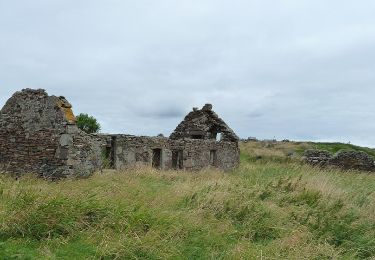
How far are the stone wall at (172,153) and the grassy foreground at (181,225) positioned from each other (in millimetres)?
6536

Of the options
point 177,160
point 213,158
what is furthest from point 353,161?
point 177,160

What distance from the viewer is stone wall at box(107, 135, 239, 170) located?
17094 mm

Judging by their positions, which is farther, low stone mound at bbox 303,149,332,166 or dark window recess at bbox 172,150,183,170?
low stone mound at bbox 303,149,332,166

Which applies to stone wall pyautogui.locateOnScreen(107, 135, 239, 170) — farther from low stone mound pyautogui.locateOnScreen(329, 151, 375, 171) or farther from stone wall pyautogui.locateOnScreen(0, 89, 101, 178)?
low stone mound pyautogui.locateOnScreen(329, 151, 375, 171)

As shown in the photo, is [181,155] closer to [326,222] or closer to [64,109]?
[64,109]

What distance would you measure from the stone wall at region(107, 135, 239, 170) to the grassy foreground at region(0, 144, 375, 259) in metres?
6.54

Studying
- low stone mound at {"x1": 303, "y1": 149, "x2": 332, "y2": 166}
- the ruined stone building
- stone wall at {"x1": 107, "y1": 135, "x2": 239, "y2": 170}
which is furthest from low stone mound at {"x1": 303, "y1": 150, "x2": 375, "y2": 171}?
the ruined stone building

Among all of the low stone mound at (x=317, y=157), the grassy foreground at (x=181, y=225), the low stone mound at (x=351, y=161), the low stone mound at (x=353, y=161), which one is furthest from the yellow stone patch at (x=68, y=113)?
the low stone mound at (x=353, y=161)

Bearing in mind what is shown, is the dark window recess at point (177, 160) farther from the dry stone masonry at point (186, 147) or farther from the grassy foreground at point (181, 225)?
the grassy foreground at point (181, 225)

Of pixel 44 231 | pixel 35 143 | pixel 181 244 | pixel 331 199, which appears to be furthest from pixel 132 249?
pixel 35 143

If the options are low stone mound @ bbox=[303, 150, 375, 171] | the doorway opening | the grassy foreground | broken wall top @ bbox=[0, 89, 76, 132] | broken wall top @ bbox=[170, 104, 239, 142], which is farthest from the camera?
broken wall top @ bbox=[170, 104, 239, 142]

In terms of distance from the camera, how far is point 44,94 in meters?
14.2

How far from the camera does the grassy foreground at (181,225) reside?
6492 mm

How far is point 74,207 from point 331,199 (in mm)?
6423
